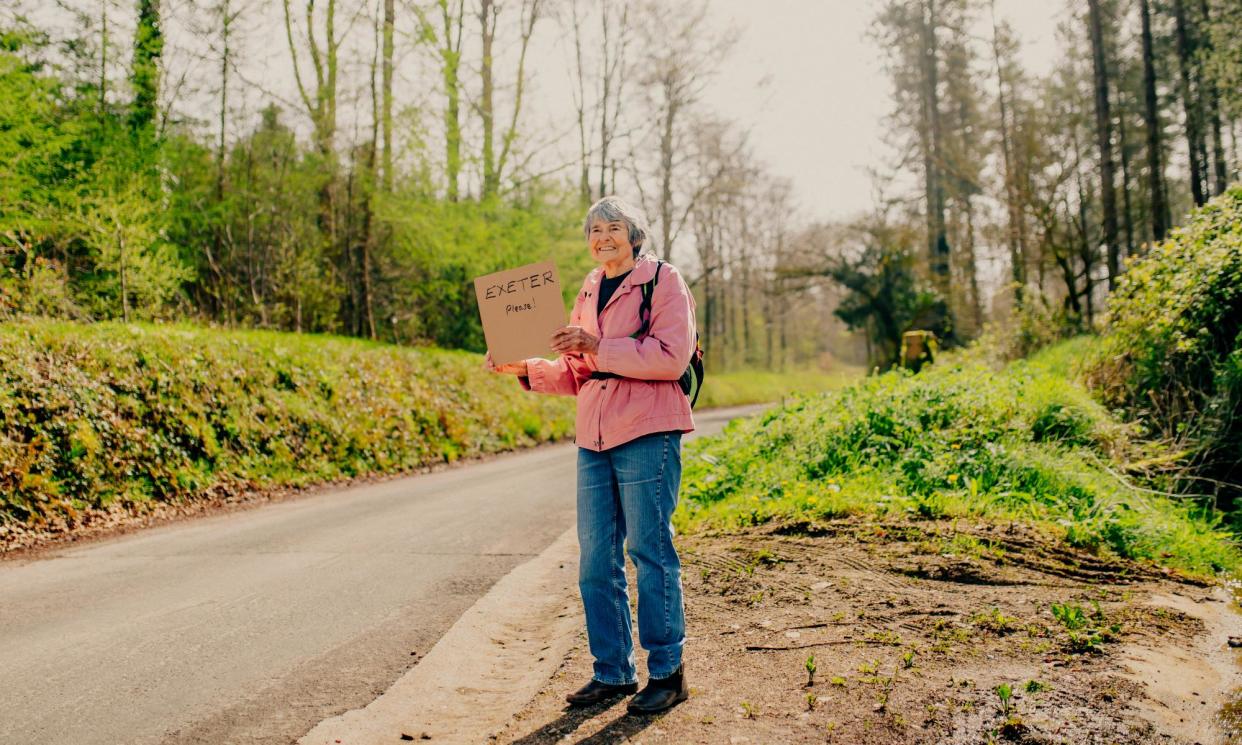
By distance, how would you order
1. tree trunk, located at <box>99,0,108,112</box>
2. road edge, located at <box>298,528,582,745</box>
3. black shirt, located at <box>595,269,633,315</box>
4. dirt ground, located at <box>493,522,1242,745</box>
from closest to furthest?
dirt ground, located at <box>493,522,1242,745</box> → road edge, located at <box>298,528,582,745</box> → black shirt, located at <box>595,269,633,315</box> → tree trunk, located at <box>99,0,108,112</box>

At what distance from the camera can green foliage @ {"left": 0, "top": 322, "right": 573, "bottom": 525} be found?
31.0ft

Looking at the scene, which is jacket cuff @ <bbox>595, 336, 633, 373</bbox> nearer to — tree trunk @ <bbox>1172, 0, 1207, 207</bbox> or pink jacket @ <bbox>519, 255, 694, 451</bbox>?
pink jacket @ <bbox>519, 255, 694, 451</bbox>

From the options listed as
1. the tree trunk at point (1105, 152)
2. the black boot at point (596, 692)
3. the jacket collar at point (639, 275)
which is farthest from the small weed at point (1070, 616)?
the tree trunk at point (1105, 152)

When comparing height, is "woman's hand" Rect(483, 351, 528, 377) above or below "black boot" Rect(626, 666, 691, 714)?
above

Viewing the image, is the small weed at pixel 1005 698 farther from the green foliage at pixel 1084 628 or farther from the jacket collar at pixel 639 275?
the jacket collar at pixel 639 275

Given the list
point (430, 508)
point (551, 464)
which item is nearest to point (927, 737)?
point (430, 508)

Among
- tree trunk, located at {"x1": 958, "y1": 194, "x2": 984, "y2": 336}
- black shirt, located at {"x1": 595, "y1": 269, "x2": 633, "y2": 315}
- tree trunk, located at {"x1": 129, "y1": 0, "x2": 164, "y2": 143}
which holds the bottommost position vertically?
black shirt, located at {"x1": 595, "y1": 269, "x2": 633, "y2": 315}

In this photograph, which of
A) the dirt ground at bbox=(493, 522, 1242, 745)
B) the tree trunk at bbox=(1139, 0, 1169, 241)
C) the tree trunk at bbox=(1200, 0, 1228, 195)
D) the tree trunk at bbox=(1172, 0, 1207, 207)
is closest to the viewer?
the dirt ground at bbox=(493, 522, 1242, 745)

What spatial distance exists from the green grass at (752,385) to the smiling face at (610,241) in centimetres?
2548

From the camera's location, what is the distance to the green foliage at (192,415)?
9.46 metres

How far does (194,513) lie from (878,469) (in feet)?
Answer: 26.2

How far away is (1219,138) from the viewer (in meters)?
29.8

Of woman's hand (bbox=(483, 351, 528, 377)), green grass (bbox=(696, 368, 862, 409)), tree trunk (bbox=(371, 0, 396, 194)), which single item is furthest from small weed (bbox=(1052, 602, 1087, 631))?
green grass (bbox=(696, 368, 862, 409))

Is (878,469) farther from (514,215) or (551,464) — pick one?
(514,215)
